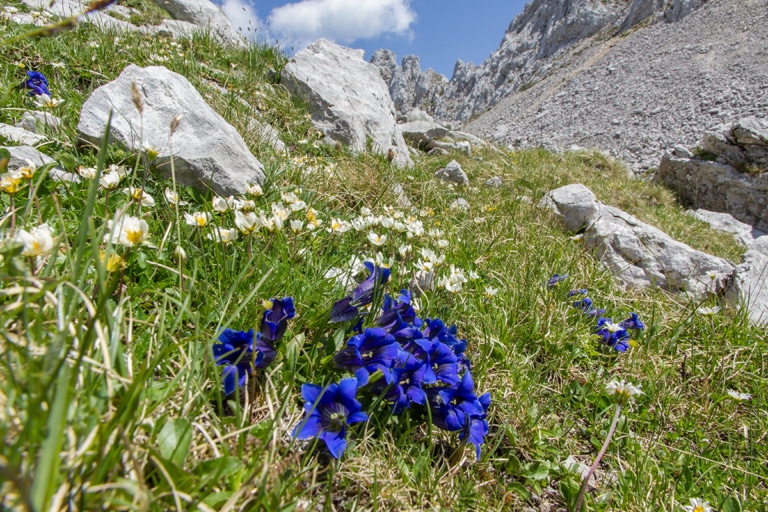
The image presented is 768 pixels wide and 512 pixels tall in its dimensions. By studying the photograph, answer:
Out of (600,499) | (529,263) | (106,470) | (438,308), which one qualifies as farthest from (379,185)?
(106,470)

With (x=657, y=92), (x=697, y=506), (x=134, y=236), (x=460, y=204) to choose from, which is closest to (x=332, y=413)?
(x=134, y=236)

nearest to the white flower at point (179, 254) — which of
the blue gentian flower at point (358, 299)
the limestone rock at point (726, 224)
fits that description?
the blue gentian flower at point (358, 299)

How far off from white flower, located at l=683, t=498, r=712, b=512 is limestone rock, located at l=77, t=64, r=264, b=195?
307cm

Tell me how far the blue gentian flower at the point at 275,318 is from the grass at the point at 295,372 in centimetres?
11

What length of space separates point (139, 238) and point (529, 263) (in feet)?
9.96

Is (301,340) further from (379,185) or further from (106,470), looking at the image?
(379,185)

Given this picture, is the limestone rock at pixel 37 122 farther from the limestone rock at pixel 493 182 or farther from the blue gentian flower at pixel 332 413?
the limestone rock at pixel 493 182

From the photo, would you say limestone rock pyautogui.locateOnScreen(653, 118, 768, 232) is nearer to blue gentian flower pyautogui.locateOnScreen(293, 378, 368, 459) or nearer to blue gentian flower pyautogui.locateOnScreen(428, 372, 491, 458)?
blue gentian flower pyautogui.locateOnScreen(428, 372, 491, 458)

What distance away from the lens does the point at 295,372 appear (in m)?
1.56

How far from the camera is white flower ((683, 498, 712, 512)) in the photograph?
170cm

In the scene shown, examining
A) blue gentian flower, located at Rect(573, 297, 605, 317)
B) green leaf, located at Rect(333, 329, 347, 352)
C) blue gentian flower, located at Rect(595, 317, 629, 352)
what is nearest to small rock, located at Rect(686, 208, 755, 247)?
blue gentian flower, located at Rect(573, 297, 605, 317)

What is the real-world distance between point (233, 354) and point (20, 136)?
2766 mm

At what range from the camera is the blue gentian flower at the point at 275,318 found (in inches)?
60.0

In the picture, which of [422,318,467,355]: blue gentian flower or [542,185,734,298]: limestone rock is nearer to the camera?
[422,318,467,355]: blue gentian flower
